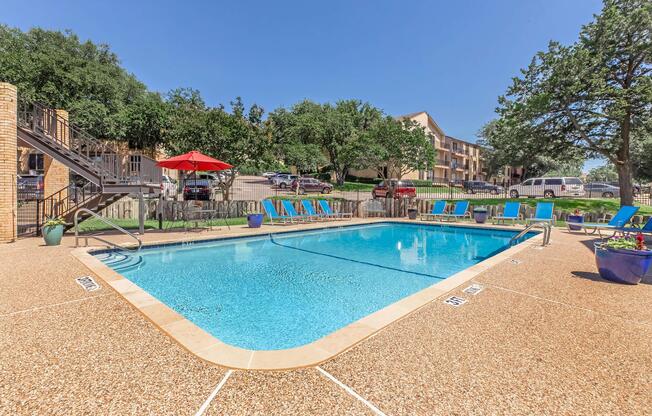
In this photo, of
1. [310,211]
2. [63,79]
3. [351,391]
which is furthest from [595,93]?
[63,79]

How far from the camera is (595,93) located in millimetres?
15320

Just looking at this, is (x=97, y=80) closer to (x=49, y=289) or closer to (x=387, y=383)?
(x=49, y=289)

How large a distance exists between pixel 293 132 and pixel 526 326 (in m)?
37.5

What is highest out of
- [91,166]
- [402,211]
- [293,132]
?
[293,132]

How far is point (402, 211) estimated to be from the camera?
1758 cm

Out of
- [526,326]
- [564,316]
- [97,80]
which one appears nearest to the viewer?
[526,326]

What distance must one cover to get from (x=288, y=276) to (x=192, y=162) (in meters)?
6.13

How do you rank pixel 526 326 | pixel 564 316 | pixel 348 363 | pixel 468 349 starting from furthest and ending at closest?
pixel 564 316 → pixel 526 326 → pixel 468 349 → pixel 348 363

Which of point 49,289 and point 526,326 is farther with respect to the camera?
point 49,289

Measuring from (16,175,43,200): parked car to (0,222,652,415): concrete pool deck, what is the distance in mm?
14596

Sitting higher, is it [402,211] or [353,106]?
[353,106]

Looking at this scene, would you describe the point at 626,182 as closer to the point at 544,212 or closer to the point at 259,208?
the point at 544,212

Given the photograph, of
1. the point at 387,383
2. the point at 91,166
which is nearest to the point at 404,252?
the point at 387,383

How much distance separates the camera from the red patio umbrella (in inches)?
415
